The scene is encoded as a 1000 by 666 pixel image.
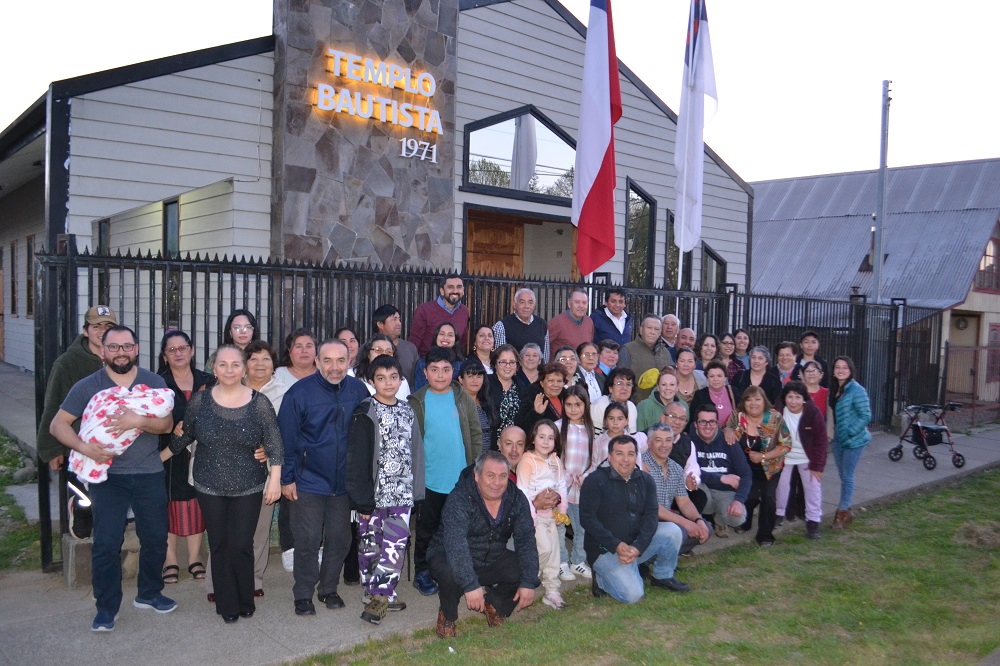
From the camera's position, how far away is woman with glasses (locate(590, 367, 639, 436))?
21.2 feet

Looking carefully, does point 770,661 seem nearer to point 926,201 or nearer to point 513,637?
point 513,637

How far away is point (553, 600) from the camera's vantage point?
17.8ft

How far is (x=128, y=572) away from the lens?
218 inches

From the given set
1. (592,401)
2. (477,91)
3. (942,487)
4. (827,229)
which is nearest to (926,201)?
(827,229)

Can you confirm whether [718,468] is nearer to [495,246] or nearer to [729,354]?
[729,354]

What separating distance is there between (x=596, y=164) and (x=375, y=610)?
19.4 ft

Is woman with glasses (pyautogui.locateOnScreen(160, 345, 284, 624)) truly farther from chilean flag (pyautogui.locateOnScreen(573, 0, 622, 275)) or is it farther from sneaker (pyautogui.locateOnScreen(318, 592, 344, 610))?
chilean flag (pyautogui.locateOnScreen(573, 0, 622, 275))

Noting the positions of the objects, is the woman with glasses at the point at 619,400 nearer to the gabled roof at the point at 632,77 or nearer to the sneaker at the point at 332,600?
the sneaker at the point at 332,600

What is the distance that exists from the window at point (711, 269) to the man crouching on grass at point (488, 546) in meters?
10.1

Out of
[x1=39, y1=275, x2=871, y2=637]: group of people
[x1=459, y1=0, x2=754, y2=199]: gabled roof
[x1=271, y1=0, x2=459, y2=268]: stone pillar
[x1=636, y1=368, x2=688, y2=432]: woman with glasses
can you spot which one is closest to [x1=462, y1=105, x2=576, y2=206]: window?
[x1=271, y1=0, x2=459, y2=268]: stone pillar

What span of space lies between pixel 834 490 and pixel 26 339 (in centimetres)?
1543

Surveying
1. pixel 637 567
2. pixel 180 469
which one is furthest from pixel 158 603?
pixel 637 567

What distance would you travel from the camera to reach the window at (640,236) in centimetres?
1311

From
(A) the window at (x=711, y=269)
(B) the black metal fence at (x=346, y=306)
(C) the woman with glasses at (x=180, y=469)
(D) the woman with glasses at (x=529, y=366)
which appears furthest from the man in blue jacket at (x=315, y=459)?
(A) the window at (x=711, y=269)
